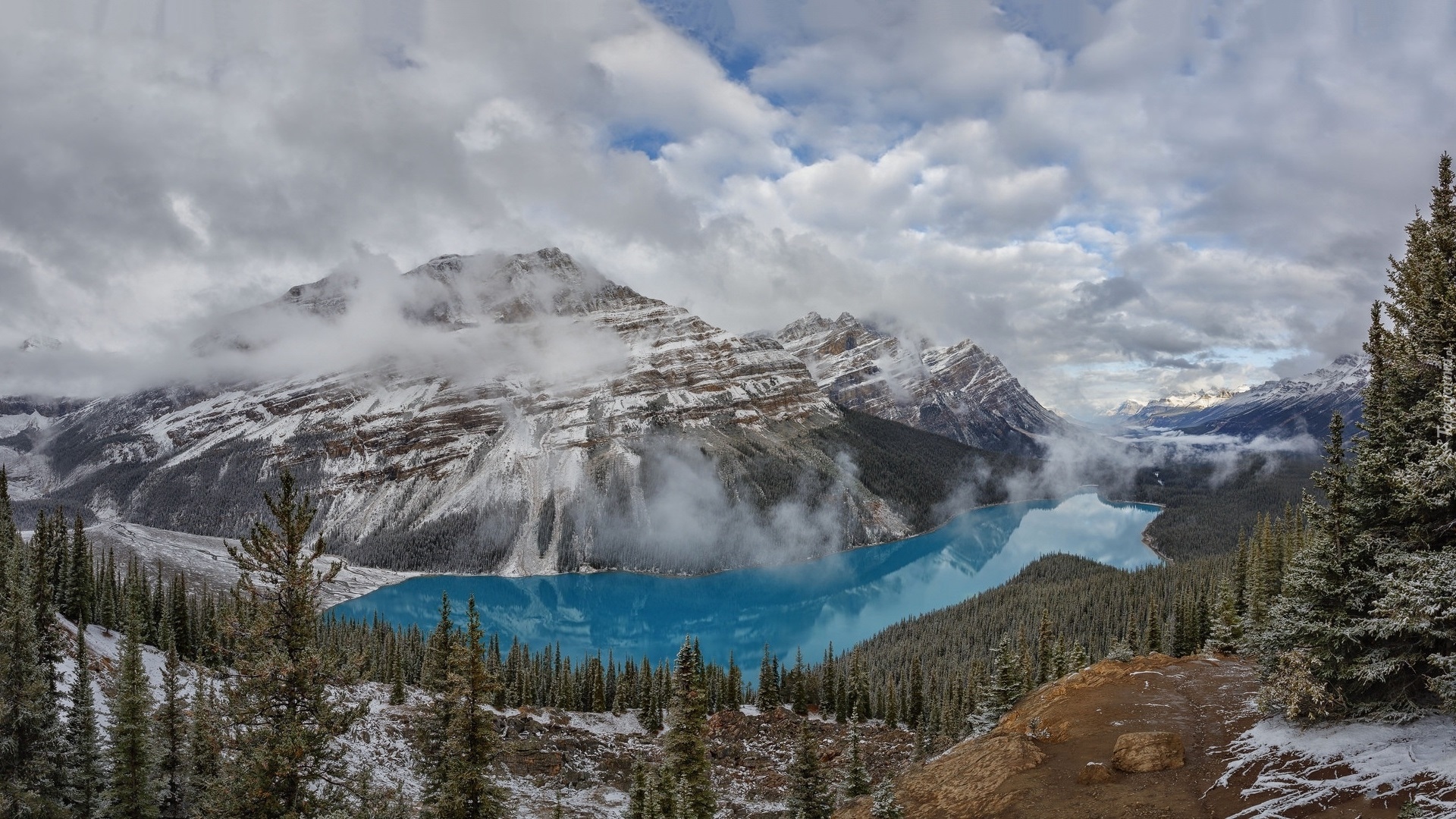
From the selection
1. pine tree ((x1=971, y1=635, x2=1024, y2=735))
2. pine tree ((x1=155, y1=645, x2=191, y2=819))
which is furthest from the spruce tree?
pine tree ((x1=971, y1=635, x2=1024, y2=735))

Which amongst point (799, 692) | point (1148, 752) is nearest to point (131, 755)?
point (1148, 752)

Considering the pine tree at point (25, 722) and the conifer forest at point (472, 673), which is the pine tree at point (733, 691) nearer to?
the conifer forest at point (472, 673)

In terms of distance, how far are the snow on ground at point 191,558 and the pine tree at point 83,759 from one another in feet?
470

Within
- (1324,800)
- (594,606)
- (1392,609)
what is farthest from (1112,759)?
(594,606)

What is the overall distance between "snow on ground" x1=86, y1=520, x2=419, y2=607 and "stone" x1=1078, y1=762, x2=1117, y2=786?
16783 centimetres

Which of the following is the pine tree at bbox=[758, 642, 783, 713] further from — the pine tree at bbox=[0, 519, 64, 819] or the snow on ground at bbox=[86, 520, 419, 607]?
the snow on ground at bbox=[86, 520, 419, 607]

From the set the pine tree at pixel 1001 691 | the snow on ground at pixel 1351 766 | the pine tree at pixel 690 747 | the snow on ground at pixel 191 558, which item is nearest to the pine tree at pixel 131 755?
the pine tree at pixel 690 747

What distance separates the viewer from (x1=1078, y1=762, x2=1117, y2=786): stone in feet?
57.2

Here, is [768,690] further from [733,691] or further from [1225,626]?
[1225,626]

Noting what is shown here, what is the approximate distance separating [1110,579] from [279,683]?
5562 inches

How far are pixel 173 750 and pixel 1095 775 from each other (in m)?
34.2

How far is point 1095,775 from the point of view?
57.5ft

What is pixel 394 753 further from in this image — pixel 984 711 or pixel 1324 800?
pixel 1324 800

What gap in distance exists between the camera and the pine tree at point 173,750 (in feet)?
86.8
